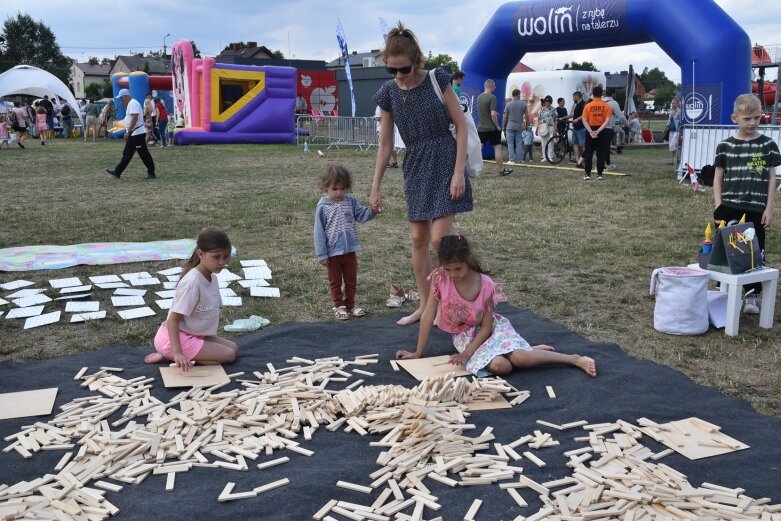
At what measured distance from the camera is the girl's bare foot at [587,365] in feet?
14.7

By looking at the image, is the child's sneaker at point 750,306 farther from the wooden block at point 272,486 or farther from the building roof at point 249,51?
the building roof at point 249,51

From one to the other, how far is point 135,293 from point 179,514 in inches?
150

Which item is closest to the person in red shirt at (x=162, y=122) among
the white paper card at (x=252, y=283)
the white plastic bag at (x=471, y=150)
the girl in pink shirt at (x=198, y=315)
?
the white paper card at (x=252, y=283)

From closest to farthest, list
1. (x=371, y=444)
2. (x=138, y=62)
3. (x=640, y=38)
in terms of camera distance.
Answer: (x=371, y=444) < (x=640, y=38) < (x=138, y=62)

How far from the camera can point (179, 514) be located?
2.99 m

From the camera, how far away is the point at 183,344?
467cm

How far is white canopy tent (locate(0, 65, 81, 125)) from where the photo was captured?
107ft

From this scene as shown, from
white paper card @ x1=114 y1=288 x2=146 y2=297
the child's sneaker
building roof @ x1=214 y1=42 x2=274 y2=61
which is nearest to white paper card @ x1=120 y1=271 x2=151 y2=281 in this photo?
white paper card @ x1=114 y1=288 x2=146 y2=297

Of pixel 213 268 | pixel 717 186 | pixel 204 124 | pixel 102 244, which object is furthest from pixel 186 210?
pixel 204 124

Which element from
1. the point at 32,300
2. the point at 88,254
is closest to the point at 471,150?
the point at 32,300

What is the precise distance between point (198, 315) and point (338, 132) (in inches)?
880

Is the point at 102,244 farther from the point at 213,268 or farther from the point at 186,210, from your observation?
the point at 213,268

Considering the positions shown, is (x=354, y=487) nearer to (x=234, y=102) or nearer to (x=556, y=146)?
(x=556, y=146)

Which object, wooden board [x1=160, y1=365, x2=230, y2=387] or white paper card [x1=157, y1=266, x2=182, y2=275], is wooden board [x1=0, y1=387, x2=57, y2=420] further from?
white paper card [x1=157, y1=266, x2=182, y2=275]
